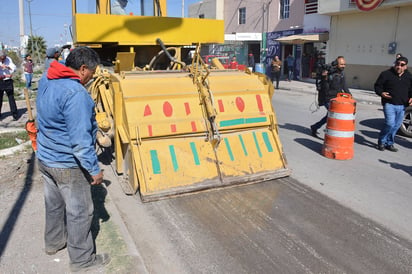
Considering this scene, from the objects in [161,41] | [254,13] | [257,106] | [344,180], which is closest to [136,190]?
[257,106]

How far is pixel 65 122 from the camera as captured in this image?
2.92m

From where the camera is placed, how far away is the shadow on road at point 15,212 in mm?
3691

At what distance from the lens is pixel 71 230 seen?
3150 millimetres

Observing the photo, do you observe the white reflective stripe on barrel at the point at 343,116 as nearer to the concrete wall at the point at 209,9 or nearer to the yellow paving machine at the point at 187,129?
the yellow paving machine at the point at 187,129

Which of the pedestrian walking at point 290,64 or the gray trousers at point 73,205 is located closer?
the gray trousers at point 73,205

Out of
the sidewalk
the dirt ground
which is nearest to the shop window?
the sidewalk

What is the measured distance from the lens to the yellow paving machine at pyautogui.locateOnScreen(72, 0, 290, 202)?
4.79m

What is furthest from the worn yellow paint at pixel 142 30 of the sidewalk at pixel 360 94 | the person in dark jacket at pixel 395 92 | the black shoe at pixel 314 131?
the sidewalk at pixel 360 94

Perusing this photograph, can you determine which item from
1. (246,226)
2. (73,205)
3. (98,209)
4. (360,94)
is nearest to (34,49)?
(360,94)

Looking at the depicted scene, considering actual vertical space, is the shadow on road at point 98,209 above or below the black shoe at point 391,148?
below

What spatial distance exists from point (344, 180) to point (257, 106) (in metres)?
1.66

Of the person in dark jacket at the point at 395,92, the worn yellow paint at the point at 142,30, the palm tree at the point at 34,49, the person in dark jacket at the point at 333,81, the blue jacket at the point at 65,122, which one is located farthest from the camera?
the palm tree at the point at 34,49

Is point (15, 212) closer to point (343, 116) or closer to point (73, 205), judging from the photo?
point (73, 205)

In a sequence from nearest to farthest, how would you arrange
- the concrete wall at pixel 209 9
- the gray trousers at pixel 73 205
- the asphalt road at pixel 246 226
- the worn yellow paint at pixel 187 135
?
the gray trousers at pixel 73 205, the asphalt road at pixel 246 226, the worn yellow paint at pixel 187 135, the concrete wall at pixel 209 9
